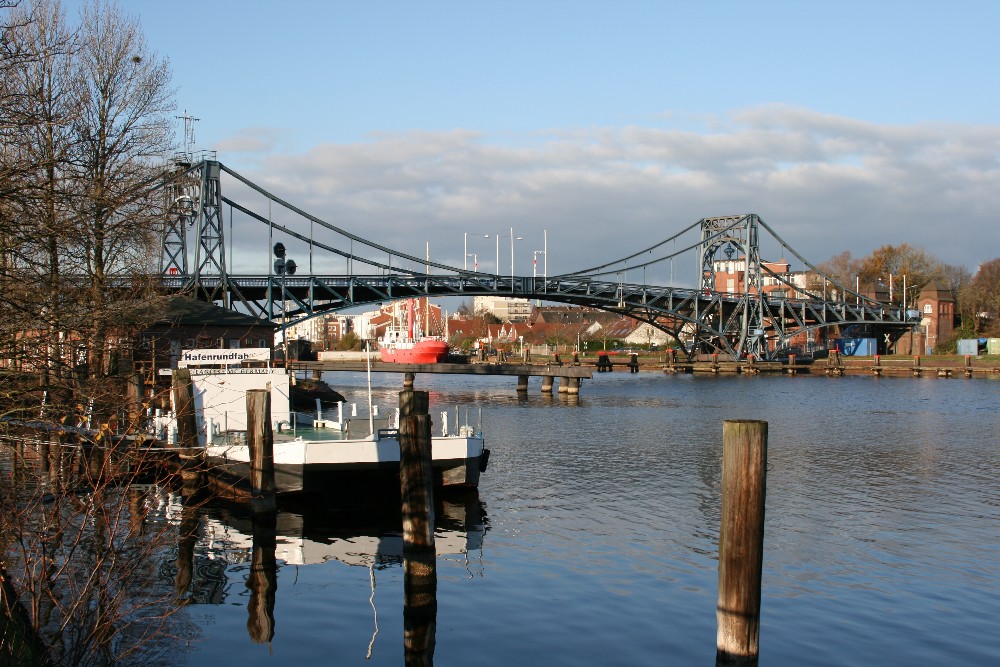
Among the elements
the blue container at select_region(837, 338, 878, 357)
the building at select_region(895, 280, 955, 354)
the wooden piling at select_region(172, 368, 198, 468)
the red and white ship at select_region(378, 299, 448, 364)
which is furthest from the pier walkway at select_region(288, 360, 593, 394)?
the building at select_region(895, 280, 955, 354)

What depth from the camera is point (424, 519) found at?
13.9 meters

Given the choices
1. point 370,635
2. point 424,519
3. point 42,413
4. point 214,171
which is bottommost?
point 370,635

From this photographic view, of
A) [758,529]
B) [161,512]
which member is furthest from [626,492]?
[758,529]

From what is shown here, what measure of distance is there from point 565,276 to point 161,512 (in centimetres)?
6748

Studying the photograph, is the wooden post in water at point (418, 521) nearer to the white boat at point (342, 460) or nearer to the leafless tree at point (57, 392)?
the leafless tree at point (57, 392)

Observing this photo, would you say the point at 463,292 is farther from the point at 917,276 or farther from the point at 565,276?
the point at 917,276

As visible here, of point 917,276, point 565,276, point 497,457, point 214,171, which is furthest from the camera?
point 917,276

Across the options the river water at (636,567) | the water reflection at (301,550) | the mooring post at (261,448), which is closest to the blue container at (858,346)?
the river water at (636,567)

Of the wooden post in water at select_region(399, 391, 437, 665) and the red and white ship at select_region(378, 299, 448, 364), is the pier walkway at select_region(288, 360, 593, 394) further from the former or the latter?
the wooden post in water at select_region(399, 391, 437, 665)

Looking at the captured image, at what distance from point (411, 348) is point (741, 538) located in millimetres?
80725

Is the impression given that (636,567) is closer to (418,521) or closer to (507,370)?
(418,521)

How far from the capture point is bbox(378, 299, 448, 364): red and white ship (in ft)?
276

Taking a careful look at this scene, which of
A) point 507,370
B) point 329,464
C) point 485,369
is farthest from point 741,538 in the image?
point 485,369

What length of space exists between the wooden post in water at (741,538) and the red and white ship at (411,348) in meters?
68.5
